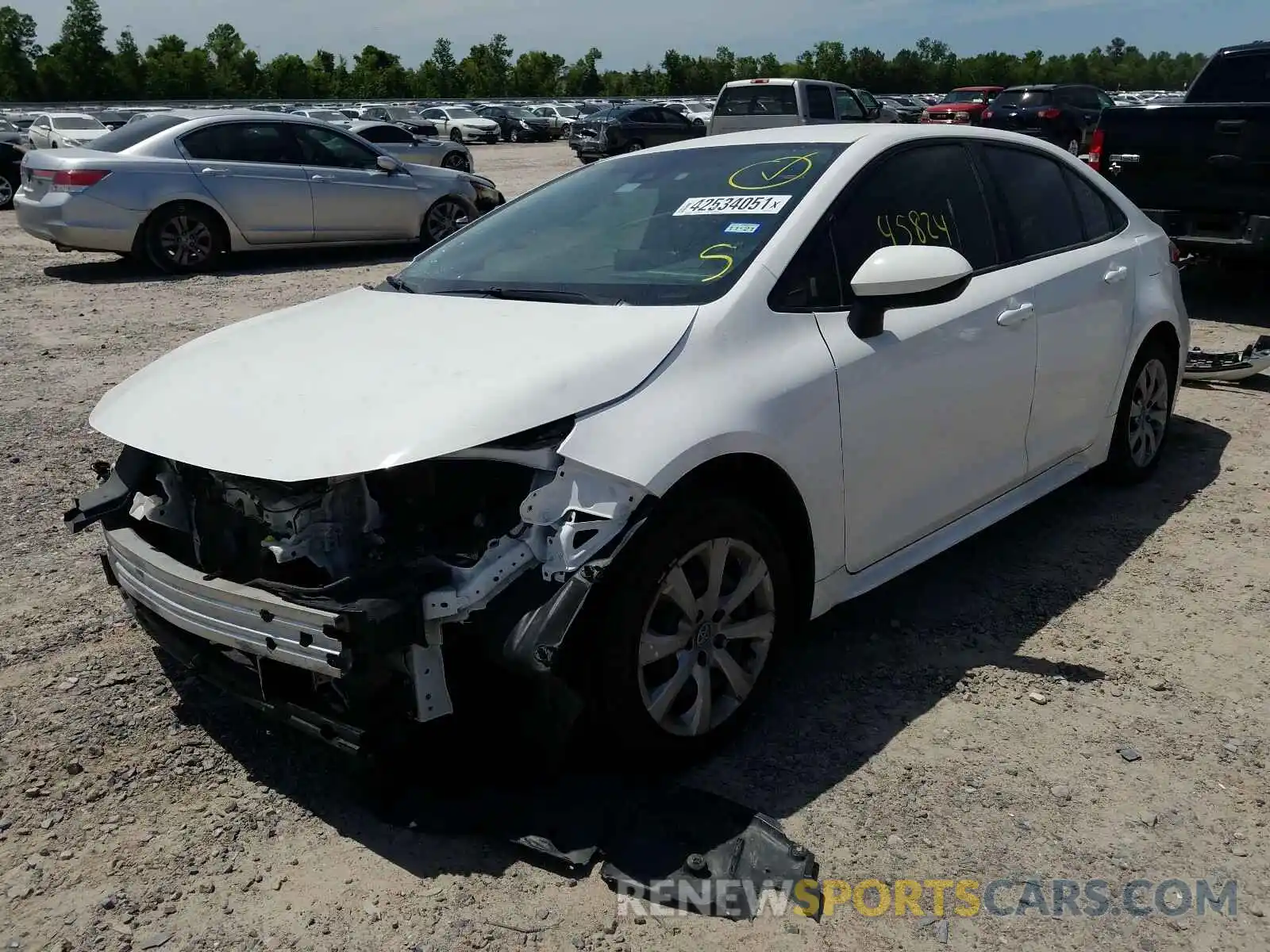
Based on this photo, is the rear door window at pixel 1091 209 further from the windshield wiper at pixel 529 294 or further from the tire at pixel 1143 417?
the windshield wiper at pixel 529 294

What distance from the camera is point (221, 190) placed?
1095 centimetres

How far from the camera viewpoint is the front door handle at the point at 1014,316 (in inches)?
151

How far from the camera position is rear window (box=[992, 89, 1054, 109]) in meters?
24.0

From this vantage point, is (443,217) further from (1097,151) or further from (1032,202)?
(1032,202)

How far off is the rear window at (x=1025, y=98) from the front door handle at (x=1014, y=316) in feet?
73.7

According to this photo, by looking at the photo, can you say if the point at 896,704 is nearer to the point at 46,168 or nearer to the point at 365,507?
the point at 365,507

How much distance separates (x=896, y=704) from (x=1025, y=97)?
2395 centimetres

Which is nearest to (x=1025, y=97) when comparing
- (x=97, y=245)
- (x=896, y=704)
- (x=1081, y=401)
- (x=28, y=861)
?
(x=97, y=245)

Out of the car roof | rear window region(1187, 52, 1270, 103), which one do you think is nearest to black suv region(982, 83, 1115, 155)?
rear window region(1187, 52, 1270, 103)

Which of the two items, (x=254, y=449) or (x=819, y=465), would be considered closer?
(x=254, y=449)

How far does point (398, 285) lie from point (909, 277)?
6.01ft

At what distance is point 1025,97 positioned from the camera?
24156 mm

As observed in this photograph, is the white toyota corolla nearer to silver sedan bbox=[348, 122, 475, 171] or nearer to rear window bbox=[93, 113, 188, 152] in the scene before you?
rear window bbox=[93, 113, 188, 152]

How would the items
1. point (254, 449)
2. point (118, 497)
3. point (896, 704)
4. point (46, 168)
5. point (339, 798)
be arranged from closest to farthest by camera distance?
point (254, 449) → point (339, 798) → point (118, 497) → point (896, 704) → point (46, 168)
